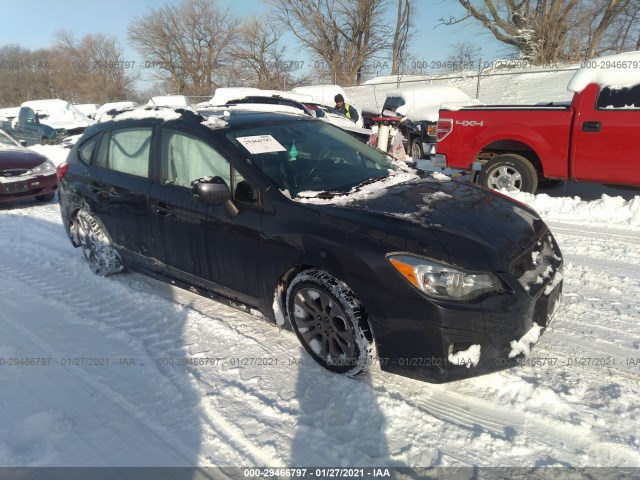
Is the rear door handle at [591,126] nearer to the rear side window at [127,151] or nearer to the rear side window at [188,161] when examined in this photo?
the rear side window at [188,161]

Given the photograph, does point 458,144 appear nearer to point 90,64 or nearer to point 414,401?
point 414,401

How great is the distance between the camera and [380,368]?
114 inches

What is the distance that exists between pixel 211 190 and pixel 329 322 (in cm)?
122

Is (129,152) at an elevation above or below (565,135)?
below

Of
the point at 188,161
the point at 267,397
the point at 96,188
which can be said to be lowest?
the point at 267,397

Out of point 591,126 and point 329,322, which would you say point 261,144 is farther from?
point 591,126

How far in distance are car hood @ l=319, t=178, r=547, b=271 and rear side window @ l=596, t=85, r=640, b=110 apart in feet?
12.7

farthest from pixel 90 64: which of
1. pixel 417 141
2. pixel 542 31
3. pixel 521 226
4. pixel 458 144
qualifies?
pixel 521 226

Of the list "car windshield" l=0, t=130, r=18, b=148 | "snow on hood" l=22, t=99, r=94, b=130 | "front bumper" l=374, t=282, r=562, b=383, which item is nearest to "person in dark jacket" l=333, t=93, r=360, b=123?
"car windshield" l=0, t=130, r=18, b=148

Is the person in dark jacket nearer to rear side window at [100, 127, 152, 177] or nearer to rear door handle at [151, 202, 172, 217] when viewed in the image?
rear side window at [100, 127, 152, 177]

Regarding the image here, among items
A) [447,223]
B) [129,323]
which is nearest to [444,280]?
[447,223]

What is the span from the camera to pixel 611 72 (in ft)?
20.9

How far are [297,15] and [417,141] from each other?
A: 89.5 feet

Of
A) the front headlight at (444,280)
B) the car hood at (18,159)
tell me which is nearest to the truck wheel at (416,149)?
the car hood at (18,159)
